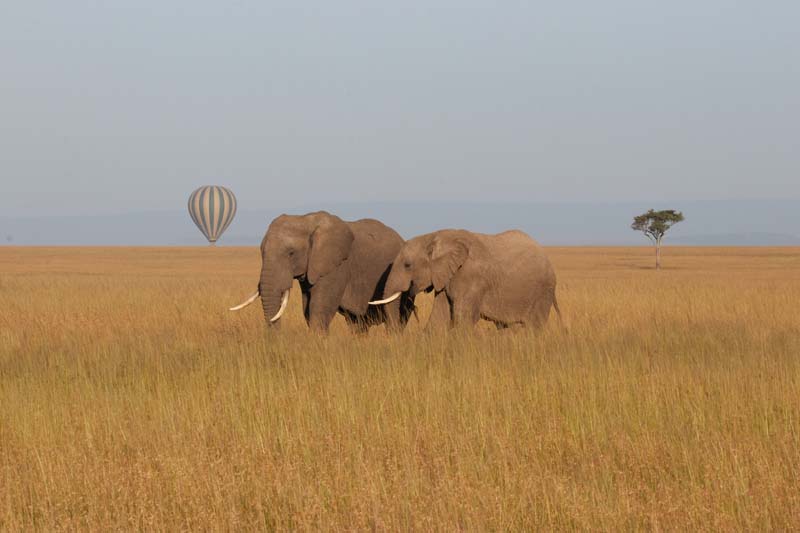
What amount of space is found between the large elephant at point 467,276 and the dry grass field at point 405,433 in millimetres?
718

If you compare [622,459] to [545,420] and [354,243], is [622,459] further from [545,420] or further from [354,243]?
[354,243]

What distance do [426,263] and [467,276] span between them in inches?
24.9

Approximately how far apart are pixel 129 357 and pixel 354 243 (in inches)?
162

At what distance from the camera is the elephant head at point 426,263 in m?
12.0

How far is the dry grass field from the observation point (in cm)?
496

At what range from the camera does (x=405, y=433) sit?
6.52 m

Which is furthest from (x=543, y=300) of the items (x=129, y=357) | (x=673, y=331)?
(x=129, y=357)

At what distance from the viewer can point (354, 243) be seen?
526 inches

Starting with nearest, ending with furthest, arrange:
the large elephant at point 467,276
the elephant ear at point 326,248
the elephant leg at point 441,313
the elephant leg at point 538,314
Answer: the elephant leg at point 441,313
the large elephant at point 467,276
the elephant ear at point 326,248
the elephant leg at point 538,314

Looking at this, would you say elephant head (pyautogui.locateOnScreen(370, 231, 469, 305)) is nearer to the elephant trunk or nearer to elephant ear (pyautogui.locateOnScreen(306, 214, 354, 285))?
elephant ear (pyautogui.locateOnScreen(306, 214, 354, 285))

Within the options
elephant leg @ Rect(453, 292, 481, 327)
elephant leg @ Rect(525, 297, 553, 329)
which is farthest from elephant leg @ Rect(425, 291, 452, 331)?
elephant leg @ Rect(525, 297, 553, 329)

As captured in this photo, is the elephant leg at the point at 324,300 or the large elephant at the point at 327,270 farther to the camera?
the elephant leg at the point at 324,300

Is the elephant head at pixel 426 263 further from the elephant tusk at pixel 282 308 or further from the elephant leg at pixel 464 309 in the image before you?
the elephant tusk at pixel 282 308

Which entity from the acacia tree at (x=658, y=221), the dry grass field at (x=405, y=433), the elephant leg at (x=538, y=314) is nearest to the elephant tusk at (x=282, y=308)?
the dry grass field at (x=405, y=433)
